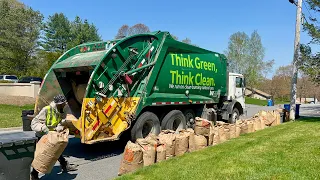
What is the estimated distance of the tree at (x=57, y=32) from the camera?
53.8 meters

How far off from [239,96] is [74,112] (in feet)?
25.4

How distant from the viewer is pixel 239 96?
13594mm

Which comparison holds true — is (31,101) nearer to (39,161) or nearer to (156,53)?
(156,53)

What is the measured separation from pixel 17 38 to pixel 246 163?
114ft

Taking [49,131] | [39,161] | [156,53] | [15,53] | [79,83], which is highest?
[15,53]

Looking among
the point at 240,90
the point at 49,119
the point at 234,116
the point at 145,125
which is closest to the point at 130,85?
the point at 145,125

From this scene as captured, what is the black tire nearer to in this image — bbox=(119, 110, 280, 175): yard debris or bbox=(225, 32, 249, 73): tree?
bbox=(119, 110, 280, 175): yard debris

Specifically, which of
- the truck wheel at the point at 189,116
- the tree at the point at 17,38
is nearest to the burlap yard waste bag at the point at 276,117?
the truck wheel at the point at 189,116

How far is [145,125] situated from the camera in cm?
840

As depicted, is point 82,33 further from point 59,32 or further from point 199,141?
point 199,141

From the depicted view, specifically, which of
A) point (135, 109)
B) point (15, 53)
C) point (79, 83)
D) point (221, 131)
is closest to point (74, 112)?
point (79, 83)

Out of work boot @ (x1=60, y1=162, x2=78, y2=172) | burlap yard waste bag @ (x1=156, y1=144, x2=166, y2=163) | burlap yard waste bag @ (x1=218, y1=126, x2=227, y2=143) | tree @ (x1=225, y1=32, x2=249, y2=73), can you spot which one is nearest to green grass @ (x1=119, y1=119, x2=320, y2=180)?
burlap yard waste bag @ (x1=156, y1=144, x2=166, y2=163)

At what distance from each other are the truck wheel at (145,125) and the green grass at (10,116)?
656 cm

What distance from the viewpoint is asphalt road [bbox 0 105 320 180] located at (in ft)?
19.2
